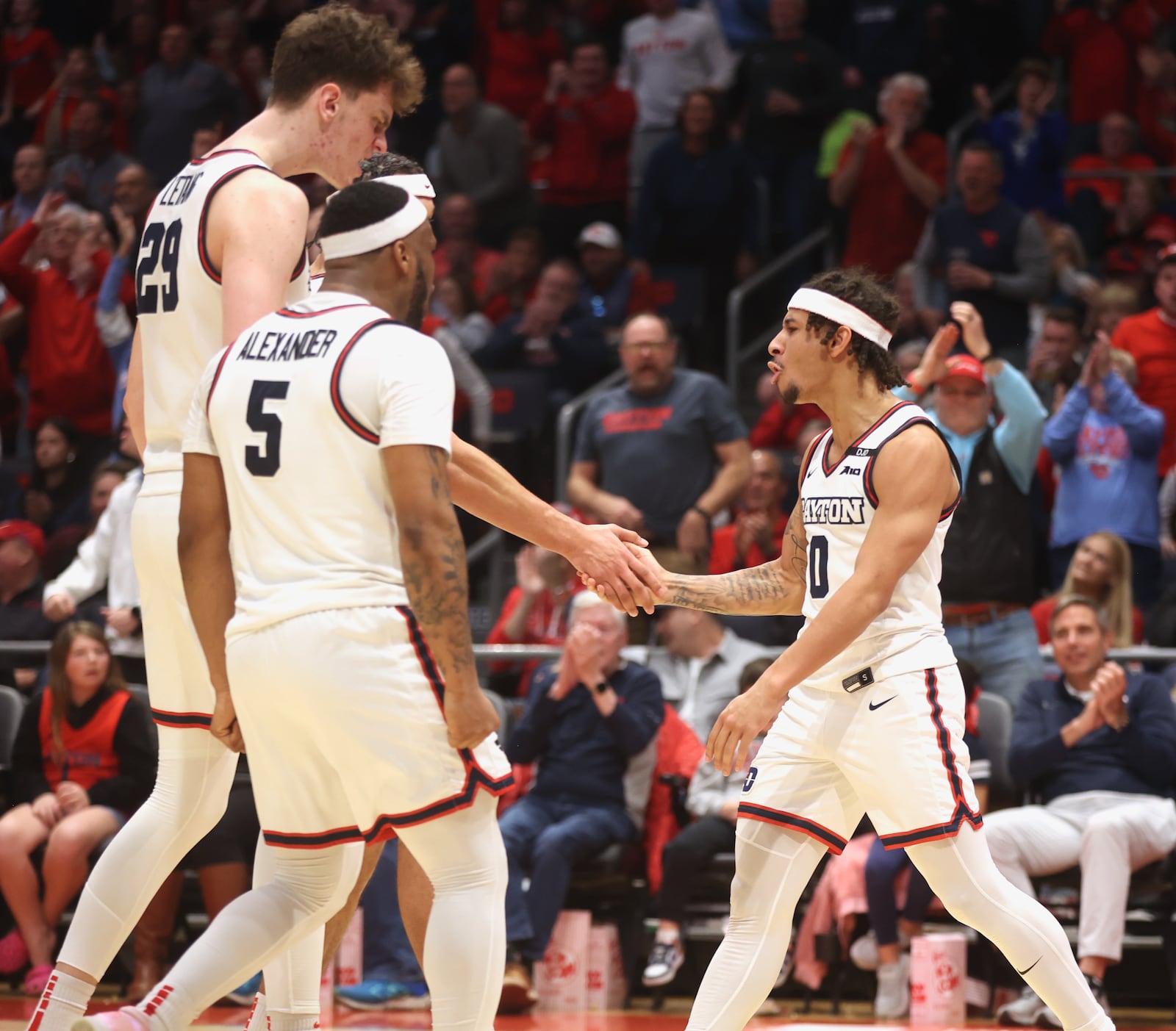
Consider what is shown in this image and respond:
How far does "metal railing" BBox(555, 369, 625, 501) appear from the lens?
10.6 m

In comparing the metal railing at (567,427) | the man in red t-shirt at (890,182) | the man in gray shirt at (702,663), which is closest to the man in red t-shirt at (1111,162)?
the man in red t-shirt at (890,182)

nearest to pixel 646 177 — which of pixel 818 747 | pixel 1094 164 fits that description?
pixel 1094 164

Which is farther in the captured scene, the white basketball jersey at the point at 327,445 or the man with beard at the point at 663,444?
the man with beard at the point at 663,444

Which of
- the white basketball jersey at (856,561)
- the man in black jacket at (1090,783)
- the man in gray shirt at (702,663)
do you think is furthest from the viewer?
the man in gray shirt at (702,663)

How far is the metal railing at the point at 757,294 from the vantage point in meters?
11.6

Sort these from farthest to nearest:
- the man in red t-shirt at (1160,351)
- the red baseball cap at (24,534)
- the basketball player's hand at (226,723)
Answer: the red baseball cap at (24,534)
the man in red t-shirt at (1160,351)
the basketball player's hand at (226,723)

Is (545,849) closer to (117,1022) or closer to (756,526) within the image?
(756,526)

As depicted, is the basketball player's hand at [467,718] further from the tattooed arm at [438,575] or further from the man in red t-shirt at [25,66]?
the man in red t-shirt at [25,66]

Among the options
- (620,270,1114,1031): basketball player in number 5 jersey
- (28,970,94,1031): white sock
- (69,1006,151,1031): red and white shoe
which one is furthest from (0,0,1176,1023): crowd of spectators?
(69,1006,151,1031): red and white shoe

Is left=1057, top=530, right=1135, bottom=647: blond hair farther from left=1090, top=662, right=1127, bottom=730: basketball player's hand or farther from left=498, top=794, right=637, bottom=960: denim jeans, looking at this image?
left=498, top=794, right=637, bottom=960: denim jeans

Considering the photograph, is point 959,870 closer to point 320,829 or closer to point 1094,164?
point 320,829

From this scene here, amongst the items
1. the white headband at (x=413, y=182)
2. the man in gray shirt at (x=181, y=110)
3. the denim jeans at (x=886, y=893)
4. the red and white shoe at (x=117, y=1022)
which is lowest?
the denim jeans at (x=886, y=893)

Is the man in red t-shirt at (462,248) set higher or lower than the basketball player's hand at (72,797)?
higher

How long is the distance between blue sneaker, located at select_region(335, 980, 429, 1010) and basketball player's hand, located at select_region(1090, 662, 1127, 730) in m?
3.16
